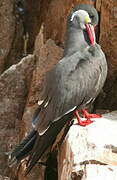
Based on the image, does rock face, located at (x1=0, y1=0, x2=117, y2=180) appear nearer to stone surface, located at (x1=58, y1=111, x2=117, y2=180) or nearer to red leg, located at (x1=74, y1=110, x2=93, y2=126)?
red leg, located at (x1=74, y1=110, x2=93, y2=126)

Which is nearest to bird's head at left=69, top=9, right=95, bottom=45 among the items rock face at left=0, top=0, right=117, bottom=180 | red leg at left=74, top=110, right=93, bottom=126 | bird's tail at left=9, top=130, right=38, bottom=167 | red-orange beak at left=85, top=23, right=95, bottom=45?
red-orange beak at left=85, top=23, right=95, bottom=45

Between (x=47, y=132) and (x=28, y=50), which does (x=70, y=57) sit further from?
(x=28, y=50)

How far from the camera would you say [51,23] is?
6742 mm

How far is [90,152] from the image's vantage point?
15.7 ft

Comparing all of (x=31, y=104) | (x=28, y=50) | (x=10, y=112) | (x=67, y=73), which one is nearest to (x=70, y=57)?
(x=67, y=73)

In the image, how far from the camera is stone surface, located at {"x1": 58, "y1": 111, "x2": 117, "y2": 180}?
14.7 feet

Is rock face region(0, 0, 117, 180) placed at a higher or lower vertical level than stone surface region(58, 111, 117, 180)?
higher

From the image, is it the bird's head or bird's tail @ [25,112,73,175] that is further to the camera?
the bird's head

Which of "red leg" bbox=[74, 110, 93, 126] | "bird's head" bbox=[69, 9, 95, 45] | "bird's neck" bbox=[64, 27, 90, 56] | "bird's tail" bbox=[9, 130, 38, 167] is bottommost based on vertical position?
"bird's tail" bbox=[9, 130, 38, 167]

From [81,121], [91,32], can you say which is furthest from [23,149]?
[91,32]

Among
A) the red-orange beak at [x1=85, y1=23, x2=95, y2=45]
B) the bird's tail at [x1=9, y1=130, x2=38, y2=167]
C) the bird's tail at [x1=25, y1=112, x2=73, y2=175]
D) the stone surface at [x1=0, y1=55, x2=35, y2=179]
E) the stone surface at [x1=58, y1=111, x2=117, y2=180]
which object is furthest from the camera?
the stone surface at [x1=0, y1=55, x2=35, y2=179]

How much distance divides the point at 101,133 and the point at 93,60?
0.76 metres

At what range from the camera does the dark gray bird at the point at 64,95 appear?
5.39m

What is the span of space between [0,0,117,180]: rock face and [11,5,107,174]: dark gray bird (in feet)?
1.69
